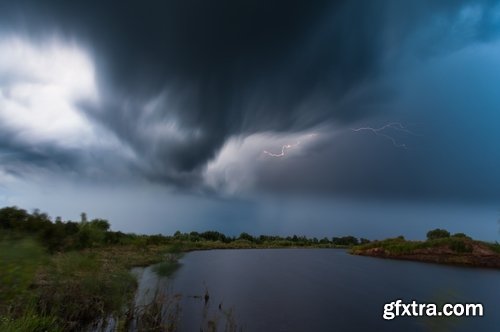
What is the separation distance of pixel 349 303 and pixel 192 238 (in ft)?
464

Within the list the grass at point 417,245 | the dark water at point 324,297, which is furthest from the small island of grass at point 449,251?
the dark water at point 324,297

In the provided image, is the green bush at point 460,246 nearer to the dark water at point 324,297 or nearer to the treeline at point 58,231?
the dark water at point 324,297

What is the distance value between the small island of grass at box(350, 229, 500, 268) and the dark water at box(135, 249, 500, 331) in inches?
546

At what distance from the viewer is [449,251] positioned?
7331 centimetres

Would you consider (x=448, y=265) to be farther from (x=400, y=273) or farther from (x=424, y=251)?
(x=400, y=273)

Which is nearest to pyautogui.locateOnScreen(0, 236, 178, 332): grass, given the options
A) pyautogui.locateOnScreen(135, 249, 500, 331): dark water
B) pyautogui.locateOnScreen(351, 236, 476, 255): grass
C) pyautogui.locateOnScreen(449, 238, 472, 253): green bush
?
pyautogui.locateOnScreen(135, 249, 500, 331): dark water

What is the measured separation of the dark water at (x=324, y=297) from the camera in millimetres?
26078

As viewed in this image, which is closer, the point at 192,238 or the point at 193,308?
the point at 193,308

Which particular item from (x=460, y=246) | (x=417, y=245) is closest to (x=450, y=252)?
(x=460, y=246)

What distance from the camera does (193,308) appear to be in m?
30.6

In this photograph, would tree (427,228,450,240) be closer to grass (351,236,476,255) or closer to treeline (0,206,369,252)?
grass (351,236,476,255)

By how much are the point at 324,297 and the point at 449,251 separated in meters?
51.0

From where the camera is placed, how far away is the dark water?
2608cm

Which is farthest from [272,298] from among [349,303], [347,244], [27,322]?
[347,244]
